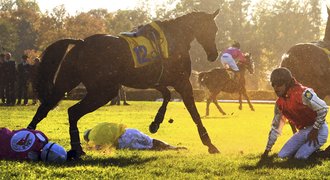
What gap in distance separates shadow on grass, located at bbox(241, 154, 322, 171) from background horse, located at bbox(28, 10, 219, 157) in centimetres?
135

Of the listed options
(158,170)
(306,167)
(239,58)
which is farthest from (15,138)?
(239,58)

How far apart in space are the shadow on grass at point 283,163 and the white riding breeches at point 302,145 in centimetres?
15

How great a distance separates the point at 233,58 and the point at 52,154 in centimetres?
1464

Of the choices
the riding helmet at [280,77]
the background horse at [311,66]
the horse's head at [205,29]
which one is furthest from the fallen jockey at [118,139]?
the background horse at [311,66]

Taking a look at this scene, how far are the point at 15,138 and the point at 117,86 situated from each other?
1658 mm

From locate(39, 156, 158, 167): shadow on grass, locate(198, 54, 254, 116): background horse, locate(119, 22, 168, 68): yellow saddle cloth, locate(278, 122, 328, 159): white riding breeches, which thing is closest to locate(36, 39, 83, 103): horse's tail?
locate(119, 22, 168, 68): yellow saddle cloth

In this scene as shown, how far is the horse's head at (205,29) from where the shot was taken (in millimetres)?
9125

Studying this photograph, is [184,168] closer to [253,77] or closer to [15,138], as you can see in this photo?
[15,138]

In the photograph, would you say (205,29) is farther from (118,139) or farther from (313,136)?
(313,136)

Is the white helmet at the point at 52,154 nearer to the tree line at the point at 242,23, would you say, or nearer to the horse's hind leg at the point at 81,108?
the horse's hind leg at the point at 81,108

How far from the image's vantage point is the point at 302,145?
25.0 feet

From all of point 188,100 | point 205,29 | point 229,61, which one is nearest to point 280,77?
point 188,100

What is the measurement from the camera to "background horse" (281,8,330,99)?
9711mm

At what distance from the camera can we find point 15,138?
696cm
